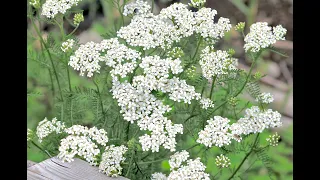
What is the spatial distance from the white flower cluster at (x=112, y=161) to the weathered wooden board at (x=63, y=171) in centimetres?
2

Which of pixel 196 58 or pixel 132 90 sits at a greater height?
pixel 196 58

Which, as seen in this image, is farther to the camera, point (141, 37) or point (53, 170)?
point (141, 37)

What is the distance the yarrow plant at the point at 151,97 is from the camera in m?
1.93

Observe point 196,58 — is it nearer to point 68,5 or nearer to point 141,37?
point 141,37

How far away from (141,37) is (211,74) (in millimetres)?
326

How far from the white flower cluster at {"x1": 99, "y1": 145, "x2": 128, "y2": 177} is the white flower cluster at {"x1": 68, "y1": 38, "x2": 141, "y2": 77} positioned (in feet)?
0.95

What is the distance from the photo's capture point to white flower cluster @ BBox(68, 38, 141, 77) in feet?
6.58

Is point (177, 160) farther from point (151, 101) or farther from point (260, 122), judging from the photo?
point (260, 122)

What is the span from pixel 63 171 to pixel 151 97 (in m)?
0.43

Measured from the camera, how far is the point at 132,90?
6.43ft

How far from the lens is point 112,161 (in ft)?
6.10

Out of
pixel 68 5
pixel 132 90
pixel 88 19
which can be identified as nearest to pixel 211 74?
pixel 132 90

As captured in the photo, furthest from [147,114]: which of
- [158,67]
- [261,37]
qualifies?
[261,37]
